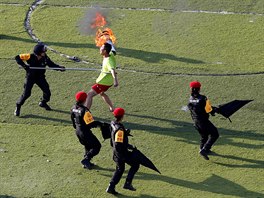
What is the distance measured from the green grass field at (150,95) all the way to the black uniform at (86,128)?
16.4 inches

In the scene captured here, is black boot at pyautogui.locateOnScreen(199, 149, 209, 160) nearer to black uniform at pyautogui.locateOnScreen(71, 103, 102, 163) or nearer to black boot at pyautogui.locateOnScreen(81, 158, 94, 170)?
black uniform at pyautogui.locateOnScreen(71, 103, 102, 163)

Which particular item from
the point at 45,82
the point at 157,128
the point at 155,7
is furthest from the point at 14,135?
the point at 155,7

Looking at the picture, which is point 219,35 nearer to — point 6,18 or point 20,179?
point 6,18

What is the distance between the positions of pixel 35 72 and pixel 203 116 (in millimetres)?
4047

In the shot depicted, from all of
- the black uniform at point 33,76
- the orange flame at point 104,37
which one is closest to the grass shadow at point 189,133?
the black uniform at point 33,76

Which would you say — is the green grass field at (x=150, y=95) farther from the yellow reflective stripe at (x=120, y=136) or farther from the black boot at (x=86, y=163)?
the yellow reflective stripe at (x=120, y=136)

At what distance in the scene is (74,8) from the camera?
69.7 ft

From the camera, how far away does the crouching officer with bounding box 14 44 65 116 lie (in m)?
15.2

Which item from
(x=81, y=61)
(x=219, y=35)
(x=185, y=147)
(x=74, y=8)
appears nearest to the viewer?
(x=185, y=147)

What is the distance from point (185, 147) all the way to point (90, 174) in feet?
7.08

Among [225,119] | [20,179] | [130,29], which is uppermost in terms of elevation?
[130,29]

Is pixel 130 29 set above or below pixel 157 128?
above

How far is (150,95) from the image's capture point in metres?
16.4

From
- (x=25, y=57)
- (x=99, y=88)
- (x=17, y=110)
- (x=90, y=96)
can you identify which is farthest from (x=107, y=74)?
(x=17, y=110)
